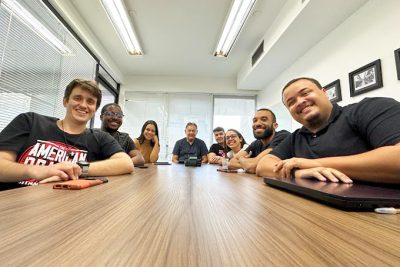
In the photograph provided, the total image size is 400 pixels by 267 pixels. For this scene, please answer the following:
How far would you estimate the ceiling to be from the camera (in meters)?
2.48

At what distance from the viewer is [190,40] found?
142 inches

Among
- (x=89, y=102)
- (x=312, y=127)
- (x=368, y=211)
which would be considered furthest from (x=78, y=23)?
(x=368, y=211)

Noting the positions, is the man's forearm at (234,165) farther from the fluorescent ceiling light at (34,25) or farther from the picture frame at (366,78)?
the fluorescent ceiling light at (34,25)

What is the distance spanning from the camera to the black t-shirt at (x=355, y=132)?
92 centimetres

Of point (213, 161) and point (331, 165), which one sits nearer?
point (331, 165)

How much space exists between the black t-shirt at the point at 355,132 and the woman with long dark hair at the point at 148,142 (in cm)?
233

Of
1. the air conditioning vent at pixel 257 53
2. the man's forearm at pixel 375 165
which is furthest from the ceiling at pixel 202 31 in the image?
the man's forearm at pixel 375 165

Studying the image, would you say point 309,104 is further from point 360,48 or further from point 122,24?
point 122,24

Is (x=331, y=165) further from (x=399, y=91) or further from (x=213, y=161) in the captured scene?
(x=213, y=161)

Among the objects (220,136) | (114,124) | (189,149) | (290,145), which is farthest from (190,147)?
(290,145)

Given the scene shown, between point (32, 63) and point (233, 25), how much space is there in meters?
2.50

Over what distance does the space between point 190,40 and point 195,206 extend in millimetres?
3587

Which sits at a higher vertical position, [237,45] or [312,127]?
[237,45]

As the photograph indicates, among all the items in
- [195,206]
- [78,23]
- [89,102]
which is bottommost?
[195,206]
